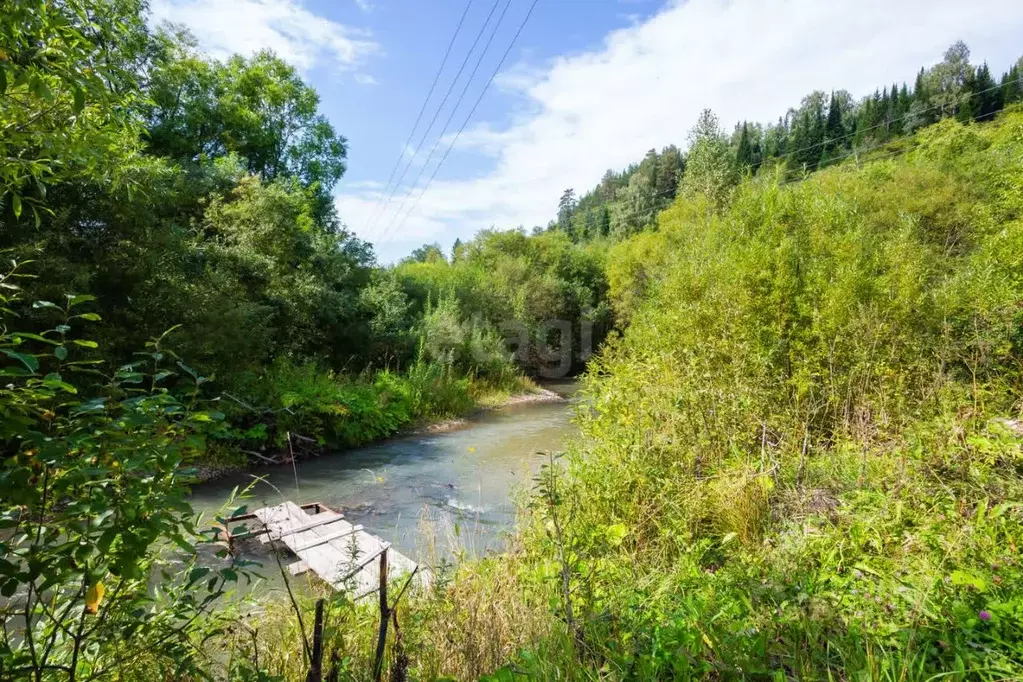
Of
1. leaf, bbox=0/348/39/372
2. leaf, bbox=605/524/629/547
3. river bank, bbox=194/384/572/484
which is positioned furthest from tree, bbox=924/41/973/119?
leaf, bbox=0/348/39/372

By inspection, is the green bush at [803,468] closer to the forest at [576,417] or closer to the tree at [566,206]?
the forest at [576,417]

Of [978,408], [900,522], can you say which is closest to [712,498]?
[900,522]

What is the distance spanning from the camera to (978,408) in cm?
426

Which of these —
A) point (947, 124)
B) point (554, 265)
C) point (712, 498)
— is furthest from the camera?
point (554, 265)

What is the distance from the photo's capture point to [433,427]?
41.7ft

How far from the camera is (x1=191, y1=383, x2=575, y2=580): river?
19.6 ft

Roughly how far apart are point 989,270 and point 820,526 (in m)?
4.73

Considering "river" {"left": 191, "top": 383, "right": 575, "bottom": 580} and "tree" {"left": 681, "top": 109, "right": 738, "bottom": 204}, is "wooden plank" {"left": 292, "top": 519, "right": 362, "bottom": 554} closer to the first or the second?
"river" {"left": 191, "top": 383, "right": 575, "bottom": 580}

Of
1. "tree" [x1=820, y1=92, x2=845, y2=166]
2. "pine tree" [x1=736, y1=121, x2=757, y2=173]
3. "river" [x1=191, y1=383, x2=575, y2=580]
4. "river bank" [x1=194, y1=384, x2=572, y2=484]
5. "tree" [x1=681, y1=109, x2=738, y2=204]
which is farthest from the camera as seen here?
"pine tree" [x1=736, y1=121, x2=757, y2=173]

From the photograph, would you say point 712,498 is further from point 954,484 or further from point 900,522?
point 954,484

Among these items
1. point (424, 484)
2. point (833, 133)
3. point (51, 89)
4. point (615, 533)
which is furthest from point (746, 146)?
point (51, 89)

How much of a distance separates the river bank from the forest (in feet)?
0.59

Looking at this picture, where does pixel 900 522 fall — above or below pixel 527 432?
above

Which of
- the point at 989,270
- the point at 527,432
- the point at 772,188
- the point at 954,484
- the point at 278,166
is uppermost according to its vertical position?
the point at 278,166
